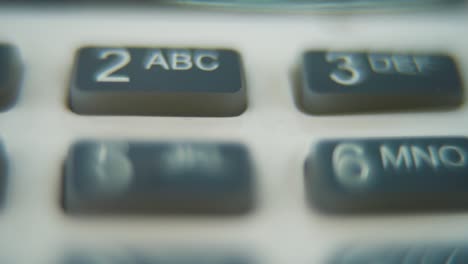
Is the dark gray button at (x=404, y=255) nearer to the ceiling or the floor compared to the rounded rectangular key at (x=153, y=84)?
nearer to the floor

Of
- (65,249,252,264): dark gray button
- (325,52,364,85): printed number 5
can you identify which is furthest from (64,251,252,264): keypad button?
(325,52,364,85): printed number 5

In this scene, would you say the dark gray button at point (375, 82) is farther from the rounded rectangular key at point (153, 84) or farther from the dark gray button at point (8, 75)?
the dark gray button at point (8, 75)

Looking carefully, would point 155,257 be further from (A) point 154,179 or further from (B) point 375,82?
(B) point 375,82

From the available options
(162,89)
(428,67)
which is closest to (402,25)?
(428,67)

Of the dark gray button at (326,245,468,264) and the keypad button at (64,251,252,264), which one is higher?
the dark gray button at (326,245,468,264)

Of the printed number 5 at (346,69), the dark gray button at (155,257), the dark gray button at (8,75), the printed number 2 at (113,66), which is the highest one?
the printed number 5 at (346,69)

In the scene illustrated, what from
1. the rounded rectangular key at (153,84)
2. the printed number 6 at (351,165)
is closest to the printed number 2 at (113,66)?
the rounded rectangular key at (153,84)

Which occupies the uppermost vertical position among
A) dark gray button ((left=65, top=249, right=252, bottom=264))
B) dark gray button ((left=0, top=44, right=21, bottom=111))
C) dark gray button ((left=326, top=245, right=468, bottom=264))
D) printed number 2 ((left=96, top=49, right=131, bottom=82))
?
printed number 2 ((left=96, top=49, right=131, bottom=82))

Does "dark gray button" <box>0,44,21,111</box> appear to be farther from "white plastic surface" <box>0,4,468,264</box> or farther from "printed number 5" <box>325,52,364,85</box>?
"printed number 5" <box>325,52,364,85</box>
